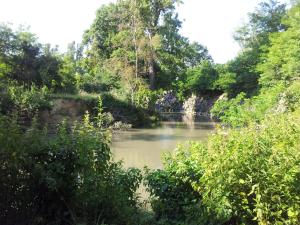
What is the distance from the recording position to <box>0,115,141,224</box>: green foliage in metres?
4.07

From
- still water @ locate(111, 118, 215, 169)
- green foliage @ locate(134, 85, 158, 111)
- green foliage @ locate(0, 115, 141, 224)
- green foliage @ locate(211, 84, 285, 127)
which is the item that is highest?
green foliage @ locate(134, 85, 158, 111)

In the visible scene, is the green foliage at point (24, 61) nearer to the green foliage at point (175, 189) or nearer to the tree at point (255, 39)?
the tree at point (255, 39)

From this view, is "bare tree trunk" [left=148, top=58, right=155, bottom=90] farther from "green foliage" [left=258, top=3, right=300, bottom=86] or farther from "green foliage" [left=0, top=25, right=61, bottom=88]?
"green foliage" [left=0, top=25, right=61, bottom=88]

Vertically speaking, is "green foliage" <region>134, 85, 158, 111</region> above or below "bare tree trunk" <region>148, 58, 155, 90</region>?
below

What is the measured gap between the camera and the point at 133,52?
103 ft

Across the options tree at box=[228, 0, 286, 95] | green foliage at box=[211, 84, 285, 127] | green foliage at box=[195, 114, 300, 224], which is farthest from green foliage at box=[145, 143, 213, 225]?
tree at box=[228, 0, 286, 95]

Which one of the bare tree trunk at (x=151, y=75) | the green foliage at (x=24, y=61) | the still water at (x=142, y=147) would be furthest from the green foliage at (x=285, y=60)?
the green foliage at (x=24, y=61)

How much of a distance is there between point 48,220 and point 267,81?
917 inches

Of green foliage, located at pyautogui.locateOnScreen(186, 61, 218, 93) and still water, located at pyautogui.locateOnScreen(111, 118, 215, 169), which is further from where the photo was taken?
green foliage, located at pyautogui.locateOnScreen(186, 61, 218, 93)

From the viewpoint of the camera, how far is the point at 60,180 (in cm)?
423

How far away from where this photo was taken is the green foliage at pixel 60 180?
13.4 ft

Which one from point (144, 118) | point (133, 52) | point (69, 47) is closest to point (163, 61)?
point (133, 52)

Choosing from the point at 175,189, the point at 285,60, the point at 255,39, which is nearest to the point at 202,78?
the point at 255,39

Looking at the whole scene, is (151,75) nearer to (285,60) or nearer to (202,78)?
(202,78)
